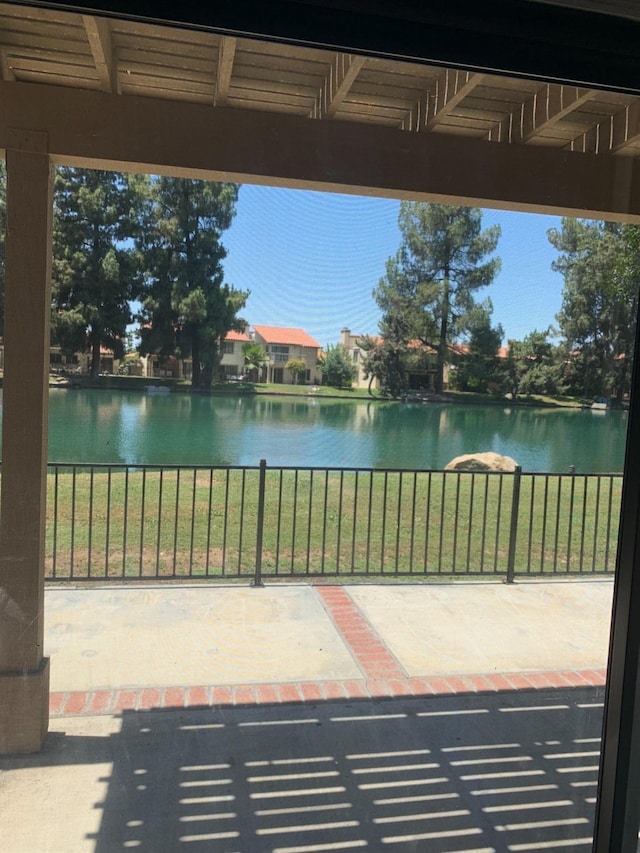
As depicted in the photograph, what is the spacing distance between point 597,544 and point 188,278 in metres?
0.93

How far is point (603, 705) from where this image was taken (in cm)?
101

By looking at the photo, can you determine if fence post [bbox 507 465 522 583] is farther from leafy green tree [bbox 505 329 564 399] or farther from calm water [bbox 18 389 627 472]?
leafy green tree [bbox 505 329 564 399]

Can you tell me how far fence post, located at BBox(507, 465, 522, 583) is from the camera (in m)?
1.22

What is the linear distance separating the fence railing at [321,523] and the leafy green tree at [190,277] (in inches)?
8.9

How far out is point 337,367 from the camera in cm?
99

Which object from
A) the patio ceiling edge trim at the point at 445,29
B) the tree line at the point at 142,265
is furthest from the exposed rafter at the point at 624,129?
the tree line at the point at 142,265

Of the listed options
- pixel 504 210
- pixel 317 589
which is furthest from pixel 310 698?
pixel 504 210

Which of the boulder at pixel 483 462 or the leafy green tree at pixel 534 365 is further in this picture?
the boulder at pixel 483 462

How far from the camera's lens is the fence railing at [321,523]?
955 mm

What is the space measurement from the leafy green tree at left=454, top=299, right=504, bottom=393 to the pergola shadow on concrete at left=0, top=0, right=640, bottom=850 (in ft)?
0.72

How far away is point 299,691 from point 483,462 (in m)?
0.75

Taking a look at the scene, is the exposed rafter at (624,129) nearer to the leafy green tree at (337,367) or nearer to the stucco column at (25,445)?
the leafy green tree at (337,367)

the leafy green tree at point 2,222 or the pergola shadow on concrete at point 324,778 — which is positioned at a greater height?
the leafy green tree at point 2,222

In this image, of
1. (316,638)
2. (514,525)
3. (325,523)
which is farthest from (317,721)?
(514,525)
